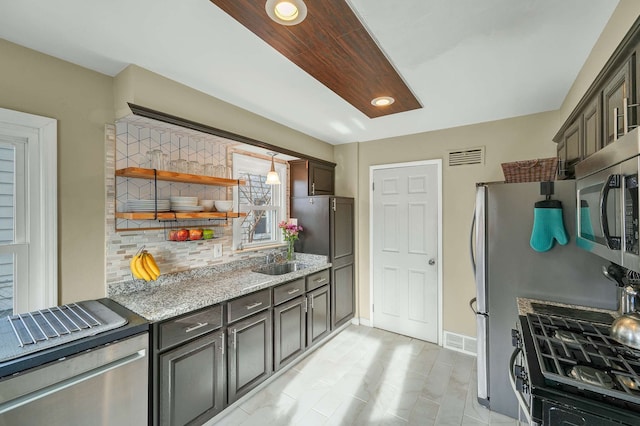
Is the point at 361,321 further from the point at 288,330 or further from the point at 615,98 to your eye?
the point at 615,98

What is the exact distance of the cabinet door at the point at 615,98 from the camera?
1220mm

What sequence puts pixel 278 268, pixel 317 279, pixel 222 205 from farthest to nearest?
pixel 278 268 < pixel 317 279 < pixel 222 205

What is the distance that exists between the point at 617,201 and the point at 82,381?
2446mm

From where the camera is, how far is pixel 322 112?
9.07 ft

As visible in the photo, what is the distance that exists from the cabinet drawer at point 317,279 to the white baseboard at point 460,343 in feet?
4.97

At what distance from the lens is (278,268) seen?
331 centimetres

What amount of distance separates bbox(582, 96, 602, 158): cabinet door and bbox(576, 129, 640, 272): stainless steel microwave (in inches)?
12.1

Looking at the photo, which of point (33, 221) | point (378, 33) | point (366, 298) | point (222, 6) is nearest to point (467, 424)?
point (366, 298)

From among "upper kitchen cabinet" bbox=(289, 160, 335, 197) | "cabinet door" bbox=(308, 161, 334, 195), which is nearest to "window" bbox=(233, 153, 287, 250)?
"upper kitchen cabinet" bbox=(289, 160, 335, 197)

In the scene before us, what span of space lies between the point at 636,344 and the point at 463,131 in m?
2.49

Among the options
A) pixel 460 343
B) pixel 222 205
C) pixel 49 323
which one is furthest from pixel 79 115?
pixel 460 343

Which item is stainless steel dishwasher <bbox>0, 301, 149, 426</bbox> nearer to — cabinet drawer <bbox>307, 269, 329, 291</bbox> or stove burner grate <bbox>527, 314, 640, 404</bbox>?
cabinet drawer <bbox>307, 269, 329, 291</bbox>

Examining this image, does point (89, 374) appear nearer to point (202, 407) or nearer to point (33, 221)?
point (202, 407)

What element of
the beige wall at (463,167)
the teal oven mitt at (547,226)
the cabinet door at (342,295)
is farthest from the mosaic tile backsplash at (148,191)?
the teal oven mitt at (547,226)
